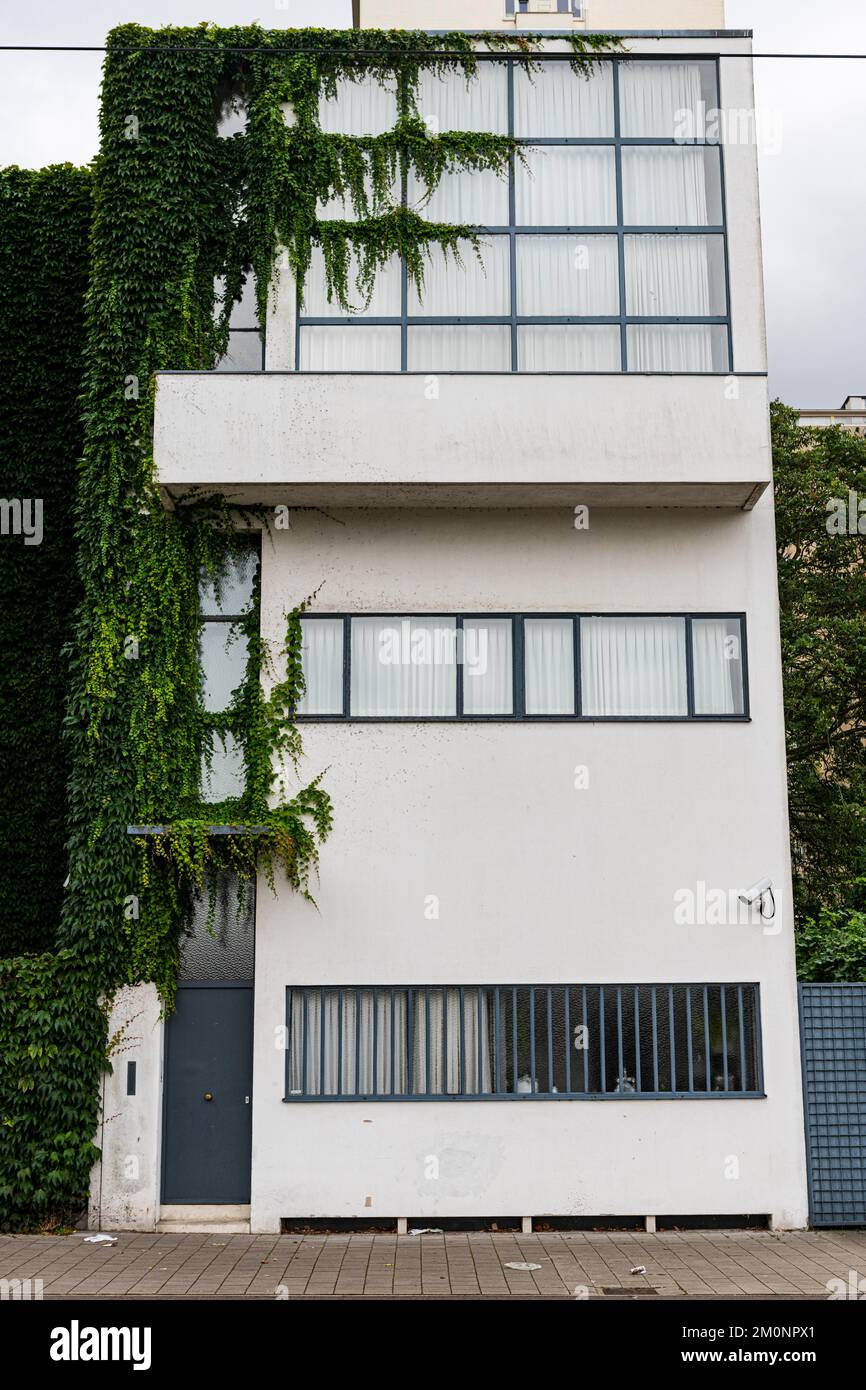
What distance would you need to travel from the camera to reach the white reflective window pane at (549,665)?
1314cm

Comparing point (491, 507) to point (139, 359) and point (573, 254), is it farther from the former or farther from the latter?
point (139, 359)

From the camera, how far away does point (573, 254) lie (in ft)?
45.4

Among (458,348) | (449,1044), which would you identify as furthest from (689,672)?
(449,1044)

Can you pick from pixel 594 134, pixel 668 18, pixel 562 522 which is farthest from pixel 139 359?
pixel 668 18

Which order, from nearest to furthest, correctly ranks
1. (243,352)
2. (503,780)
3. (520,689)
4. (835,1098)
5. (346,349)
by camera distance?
(835,1098) → (503,780) → (520,689) → (346,349) → (243,352)

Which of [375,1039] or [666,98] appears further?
[666,98]

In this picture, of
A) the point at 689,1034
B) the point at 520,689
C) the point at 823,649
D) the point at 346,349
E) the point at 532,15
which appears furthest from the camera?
the point at 823,649

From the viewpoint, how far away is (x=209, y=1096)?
499 inches

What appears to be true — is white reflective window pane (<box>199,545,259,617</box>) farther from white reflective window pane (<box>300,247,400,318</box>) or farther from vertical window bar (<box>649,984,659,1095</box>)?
vertical window bar (<box>649,984,659,1095</box>)

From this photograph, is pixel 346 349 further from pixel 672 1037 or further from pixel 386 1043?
pixel 672 1037

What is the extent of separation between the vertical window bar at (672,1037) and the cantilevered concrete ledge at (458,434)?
548cm

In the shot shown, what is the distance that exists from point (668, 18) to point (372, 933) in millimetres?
12506

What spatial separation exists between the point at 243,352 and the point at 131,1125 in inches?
347

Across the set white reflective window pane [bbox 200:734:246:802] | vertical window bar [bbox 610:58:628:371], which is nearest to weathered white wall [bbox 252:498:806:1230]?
white reflective window pane [bbox 200:734:246:802]
